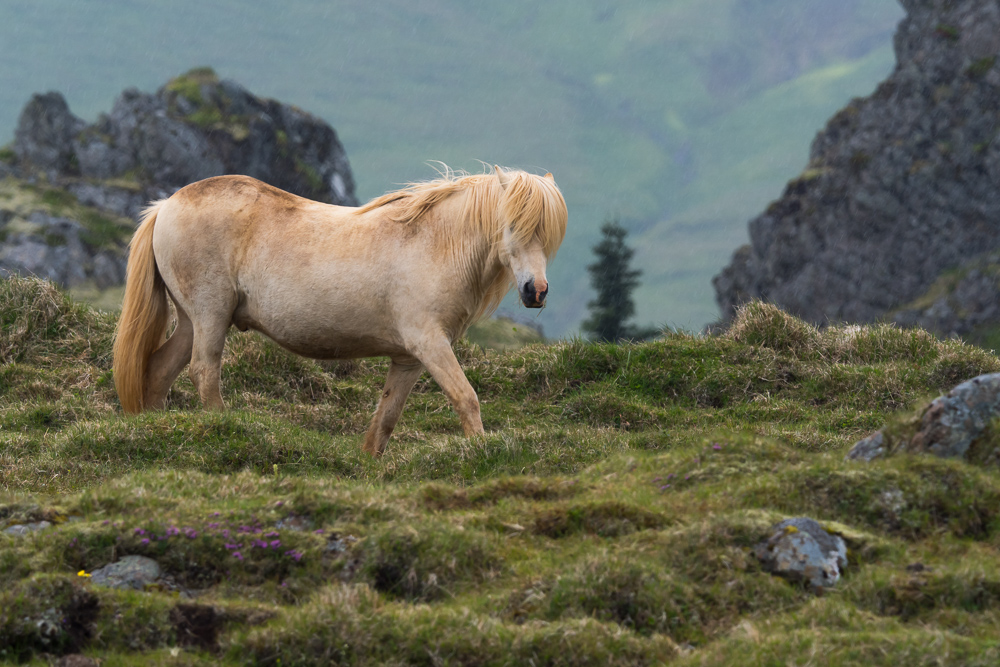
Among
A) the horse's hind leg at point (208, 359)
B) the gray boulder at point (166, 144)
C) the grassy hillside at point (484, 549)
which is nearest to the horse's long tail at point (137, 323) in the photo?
the horse's hind leg at point (208, 359)

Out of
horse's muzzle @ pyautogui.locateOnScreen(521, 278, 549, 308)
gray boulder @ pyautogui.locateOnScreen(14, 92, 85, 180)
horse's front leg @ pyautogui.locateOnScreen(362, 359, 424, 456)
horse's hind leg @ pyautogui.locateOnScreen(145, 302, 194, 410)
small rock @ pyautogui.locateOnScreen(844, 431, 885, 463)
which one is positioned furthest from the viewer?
gray boulder @ pyautogui.locateOnScreen(14, 92, 85, 180)

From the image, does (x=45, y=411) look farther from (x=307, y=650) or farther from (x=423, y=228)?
(x=307, y=650)

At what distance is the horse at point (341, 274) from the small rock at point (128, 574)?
152 inches

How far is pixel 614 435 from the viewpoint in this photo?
9.98 metres

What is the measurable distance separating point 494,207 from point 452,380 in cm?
189

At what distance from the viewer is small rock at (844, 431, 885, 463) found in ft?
22.6

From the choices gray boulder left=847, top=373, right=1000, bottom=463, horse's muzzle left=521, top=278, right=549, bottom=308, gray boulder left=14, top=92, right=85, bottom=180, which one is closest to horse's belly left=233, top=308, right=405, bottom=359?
horse's muzzle left=521, top=278, right=549, bottom=308

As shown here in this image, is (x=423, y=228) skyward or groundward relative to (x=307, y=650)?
skyward

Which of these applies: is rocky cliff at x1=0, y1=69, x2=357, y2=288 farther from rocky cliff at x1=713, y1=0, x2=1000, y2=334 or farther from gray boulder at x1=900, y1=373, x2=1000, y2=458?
gray boulder at x1=900, y1=373, x2=1000, y2=458

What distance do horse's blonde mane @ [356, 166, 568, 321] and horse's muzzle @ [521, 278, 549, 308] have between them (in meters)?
0.48

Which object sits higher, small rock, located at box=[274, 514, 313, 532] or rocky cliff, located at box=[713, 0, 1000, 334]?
rocky cliff, located at box=[713, 0, 1000, 334]

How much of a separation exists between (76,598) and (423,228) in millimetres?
5617

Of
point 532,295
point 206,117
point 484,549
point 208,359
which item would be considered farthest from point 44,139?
point 484,549

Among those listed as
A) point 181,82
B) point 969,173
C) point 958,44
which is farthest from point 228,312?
point 958,44
